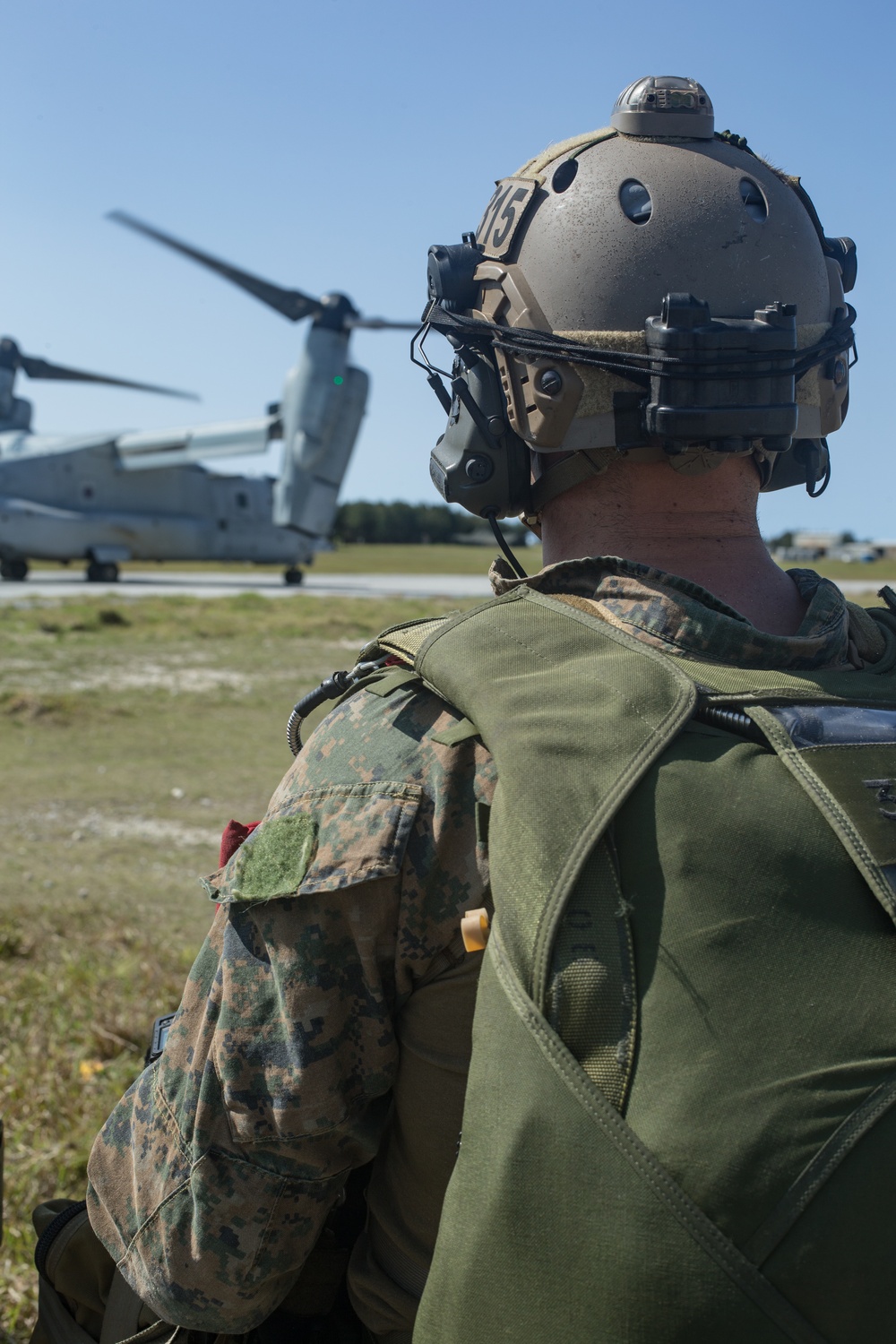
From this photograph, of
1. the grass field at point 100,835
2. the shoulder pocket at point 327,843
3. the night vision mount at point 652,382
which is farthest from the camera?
the grass field at point 100,835

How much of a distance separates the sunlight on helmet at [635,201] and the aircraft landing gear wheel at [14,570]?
27.7 meters

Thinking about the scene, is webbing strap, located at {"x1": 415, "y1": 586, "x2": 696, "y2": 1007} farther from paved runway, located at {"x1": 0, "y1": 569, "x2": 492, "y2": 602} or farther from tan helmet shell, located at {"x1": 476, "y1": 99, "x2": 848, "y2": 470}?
paved runway, located at {"x1": 0, "y1": 569, "x2": 492, "y2": 602}

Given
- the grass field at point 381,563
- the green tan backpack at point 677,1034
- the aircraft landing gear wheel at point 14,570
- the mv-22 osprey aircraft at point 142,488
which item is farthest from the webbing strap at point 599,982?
the grass field at point 381,563

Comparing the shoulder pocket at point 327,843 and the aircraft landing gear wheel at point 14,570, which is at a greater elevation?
the shoulder pocket at point 327,843

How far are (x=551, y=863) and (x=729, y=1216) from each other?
1.23ft

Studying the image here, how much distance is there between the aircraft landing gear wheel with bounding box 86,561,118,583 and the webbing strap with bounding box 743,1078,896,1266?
28628 mm

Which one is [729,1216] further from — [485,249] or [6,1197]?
[6,1197]

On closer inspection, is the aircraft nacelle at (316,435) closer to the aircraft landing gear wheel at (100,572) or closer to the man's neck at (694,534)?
the aircraft landing gear wheel at (100,572)

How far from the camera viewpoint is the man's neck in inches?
64.3

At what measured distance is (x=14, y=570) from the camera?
27.6 meters

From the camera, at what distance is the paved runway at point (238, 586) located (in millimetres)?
25172

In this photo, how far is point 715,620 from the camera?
4.86ft

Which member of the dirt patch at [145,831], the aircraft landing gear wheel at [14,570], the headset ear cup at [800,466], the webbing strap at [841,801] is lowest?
the aircraft landing gear wheel at [14,570]

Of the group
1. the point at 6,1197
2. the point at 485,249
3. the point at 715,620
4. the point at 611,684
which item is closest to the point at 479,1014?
the point at 611,684
